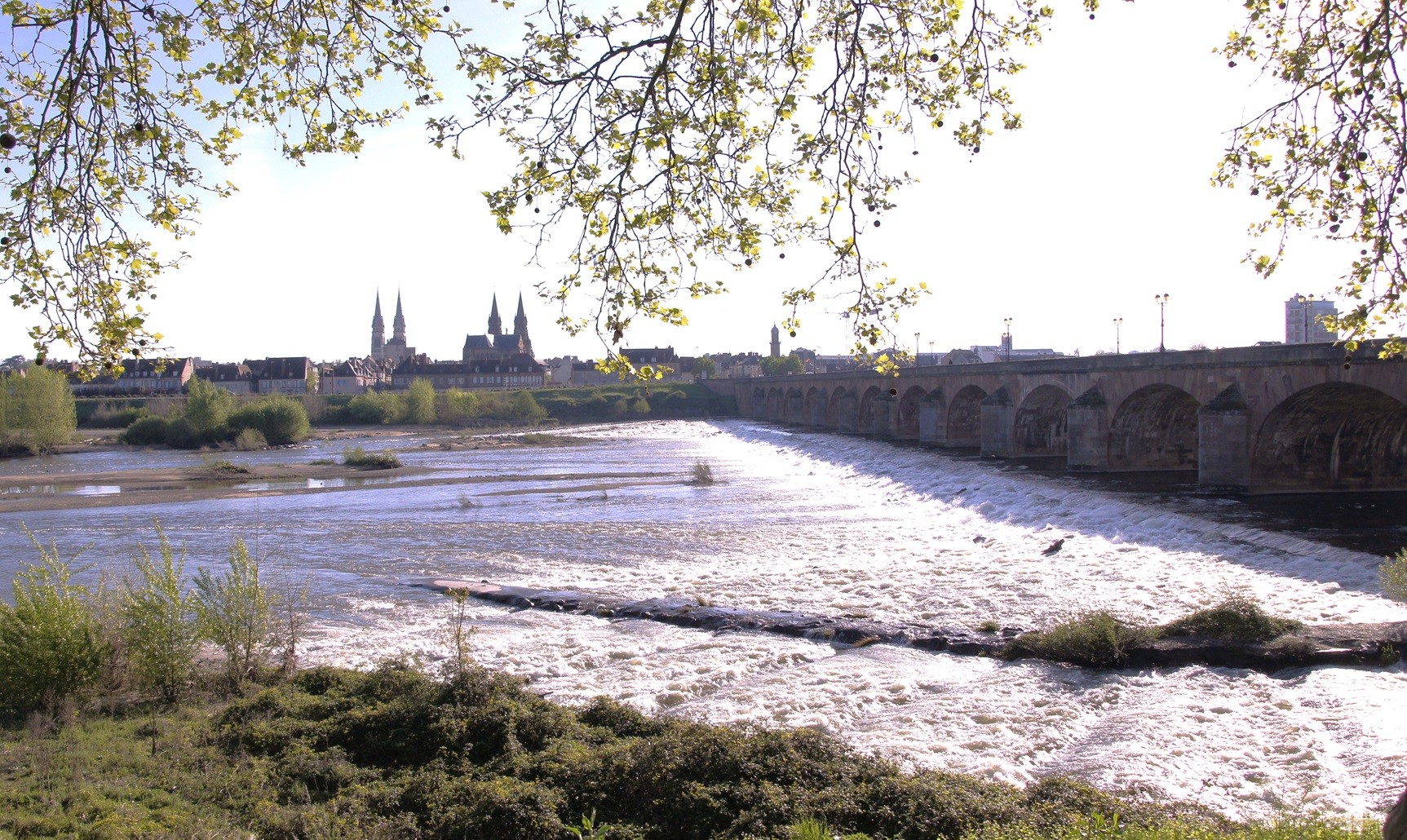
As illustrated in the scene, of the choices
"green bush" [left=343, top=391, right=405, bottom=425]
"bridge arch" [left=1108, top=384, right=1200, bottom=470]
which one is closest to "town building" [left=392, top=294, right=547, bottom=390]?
"green bush" [left=343, top=391, right=405, bottom=425]

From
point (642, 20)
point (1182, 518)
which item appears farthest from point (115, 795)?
point (1182, 518)

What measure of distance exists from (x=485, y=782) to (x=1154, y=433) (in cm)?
3268

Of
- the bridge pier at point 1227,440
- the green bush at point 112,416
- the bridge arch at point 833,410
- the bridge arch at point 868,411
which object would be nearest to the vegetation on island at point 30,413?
the green bush at point 112,416

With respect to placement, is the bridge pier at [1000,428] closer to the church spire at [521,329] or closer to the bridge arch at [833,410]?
the bridge arch at [833,410]

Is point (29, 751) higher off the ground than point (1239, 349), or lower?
lower

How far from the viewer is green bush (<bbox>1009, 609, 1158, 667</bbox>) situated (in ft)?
37.2

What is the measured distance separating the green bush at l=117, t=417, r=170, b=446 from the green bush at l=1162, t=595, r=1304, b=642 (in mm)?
70256

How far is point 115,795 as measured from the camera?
23.4 ft

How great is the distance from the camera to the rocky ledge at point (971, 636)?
1109 centimetres

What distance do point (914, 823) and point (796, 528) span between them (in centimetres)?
1802

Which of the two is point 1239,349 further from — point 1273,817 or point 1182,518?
point 1273,817

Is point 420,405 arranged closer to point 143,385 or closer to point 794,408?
point 794,408

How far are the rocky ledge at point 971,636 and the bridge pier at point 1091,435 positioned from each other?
2225 centimetres

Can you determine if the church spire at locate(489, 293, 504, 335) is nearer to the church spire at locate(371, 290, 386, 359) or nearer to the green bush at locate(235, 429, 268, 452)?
the church spire at locate(371, 290, 386, 359)
